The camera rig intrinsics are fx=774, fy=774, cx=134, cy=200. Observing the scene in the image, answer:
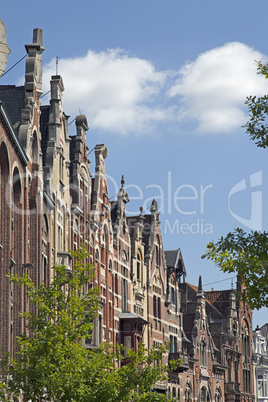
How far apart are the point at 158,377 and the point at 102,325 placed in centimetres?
2018

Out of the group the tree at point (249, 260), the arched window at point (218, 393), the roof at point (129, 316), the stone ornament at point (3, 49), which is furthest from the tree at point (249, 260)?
the arched window at point (218, 393)

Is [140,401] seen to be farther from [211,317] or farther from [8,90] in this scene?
[211,317]

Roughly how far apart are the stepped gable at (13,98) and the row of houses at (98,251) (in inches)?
2.3

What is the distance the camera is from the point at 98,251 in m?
52.5

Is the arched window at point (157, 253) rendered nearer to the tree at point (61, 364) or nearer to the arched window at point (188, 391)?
the arched window at point (188, 391)

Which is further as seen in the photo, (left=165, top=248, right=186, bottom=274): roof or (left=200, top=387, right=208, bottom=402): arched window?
(left=200, top=387, right=208, bottom=402): arched window

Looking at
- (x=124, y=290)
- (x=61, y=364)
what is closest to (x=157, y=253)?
(x=124, y=290)

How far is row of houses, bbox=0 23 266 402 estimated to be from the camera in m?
36.8

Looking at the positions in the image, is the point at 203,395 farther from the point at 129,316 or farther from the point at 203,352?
the point at 129,316

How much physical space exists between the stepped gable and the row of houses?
0.19 ft

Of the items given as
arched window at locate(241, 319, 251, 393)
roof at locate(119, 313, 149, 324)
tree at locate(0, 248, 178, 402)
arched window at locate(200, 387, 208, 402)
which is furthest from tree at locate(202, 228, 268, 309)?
arched window at locate(241, 319, 251, 393)

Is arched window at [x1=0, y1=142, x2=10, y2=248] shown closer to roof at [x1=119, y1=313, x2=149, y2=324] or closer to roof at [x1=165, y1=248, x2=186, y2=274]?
roof at [x1=119, y1=313, x2=149, y2=324]

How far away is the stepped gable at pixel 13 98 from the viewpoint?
132 feet

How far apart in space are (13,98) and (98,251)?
49.7ft
